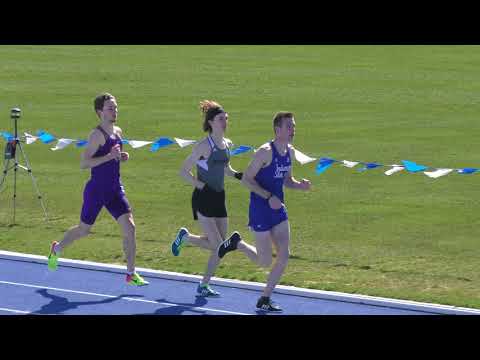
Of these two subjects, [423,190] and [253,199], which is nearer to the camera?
[253,199]

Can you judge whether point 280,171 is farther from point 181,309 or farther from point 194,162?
point 181,309

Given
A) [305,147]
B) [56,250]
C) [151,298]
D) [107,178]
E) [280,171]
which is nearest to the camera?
[280,171]

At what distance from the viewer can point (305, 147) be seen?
83.7ft

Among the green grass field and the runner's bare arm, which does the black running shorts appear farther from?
the green grass field

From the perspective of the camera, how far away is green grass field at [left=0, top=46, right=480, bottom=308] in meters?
15.1

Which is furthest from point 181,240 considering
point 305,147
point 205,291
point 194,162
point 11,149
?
point 305,147

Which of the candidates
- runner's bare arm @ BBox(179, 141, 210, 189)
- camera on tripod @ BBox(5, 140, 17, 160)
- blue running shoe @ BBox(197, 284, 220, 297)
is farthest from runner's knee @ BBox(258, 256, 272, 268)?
camera on tripod @ BBox(5, 140, 17, 160)

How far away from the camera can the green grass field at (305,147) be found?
1515 cm

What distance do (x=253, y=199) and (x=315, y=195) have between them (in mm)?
7727

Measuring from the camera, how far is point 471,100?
3394 centimetres

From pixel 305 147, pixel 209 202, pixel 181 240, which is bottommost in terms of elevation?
pixel 181 240

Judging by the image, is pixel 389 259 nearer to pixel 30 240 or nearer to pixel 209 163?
pixel 209 163

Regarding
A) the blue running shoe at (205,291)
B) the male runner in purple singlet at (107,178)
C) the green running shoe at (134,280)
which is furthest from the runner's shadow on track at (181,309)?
the male runner in purple singlet at (107,178)

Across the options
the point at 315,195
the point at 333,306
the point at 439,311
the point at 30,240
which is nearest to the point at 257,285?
the point at 333,306
